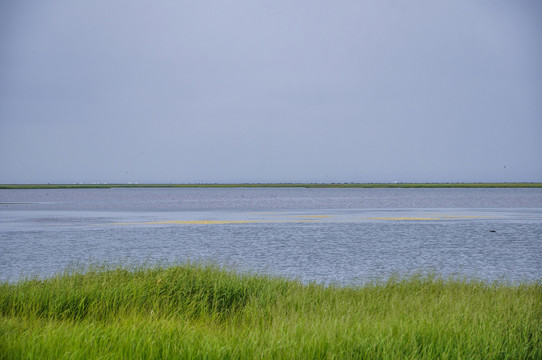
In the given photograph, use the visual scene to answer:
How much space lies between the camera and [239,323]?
12.6m

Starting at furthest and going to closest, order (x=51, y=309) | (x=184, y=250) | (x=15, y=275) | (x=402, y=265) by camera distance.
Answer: (x=184, y=250) → (x=402, y=265) → (x=15, y=275) → (x=51, y=309)

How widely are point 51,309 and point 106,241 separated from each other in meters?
29.0

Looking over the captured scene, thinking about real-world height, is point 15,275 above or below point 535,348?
below

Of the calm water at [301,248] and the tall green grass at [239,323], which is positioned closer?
the tall green grass at [239,323]

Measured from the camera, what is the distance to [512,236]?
44.9 meters

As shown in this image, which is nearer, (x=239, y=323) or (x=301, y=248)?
(x=239, y=323)

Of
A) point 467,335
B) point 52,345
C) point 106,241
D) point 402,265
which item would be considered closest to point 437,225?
point 402,265

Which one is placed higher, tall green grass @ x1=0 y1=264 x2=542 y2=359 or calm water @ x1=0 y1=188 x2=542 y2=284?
tall green grass @ x1=0 y1=264 x2=542 y2=359

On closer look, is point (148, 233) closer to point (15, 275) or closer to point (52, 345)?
point (15, 275)

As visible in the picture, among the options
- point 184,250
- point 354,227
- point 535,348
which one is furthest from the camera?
point 354,227

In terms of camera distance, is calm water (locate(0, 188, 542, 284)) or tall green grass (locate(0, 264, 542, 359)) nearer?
tall green grass (locate(0, 264, 542, 359))

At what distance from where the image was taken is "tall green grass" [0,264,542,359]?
8.41 metres

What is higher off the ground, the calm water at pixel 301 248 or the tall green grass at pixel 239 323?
the tall green grass at pixel 239 323

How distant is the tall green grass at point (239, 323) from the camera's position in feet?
27.6
